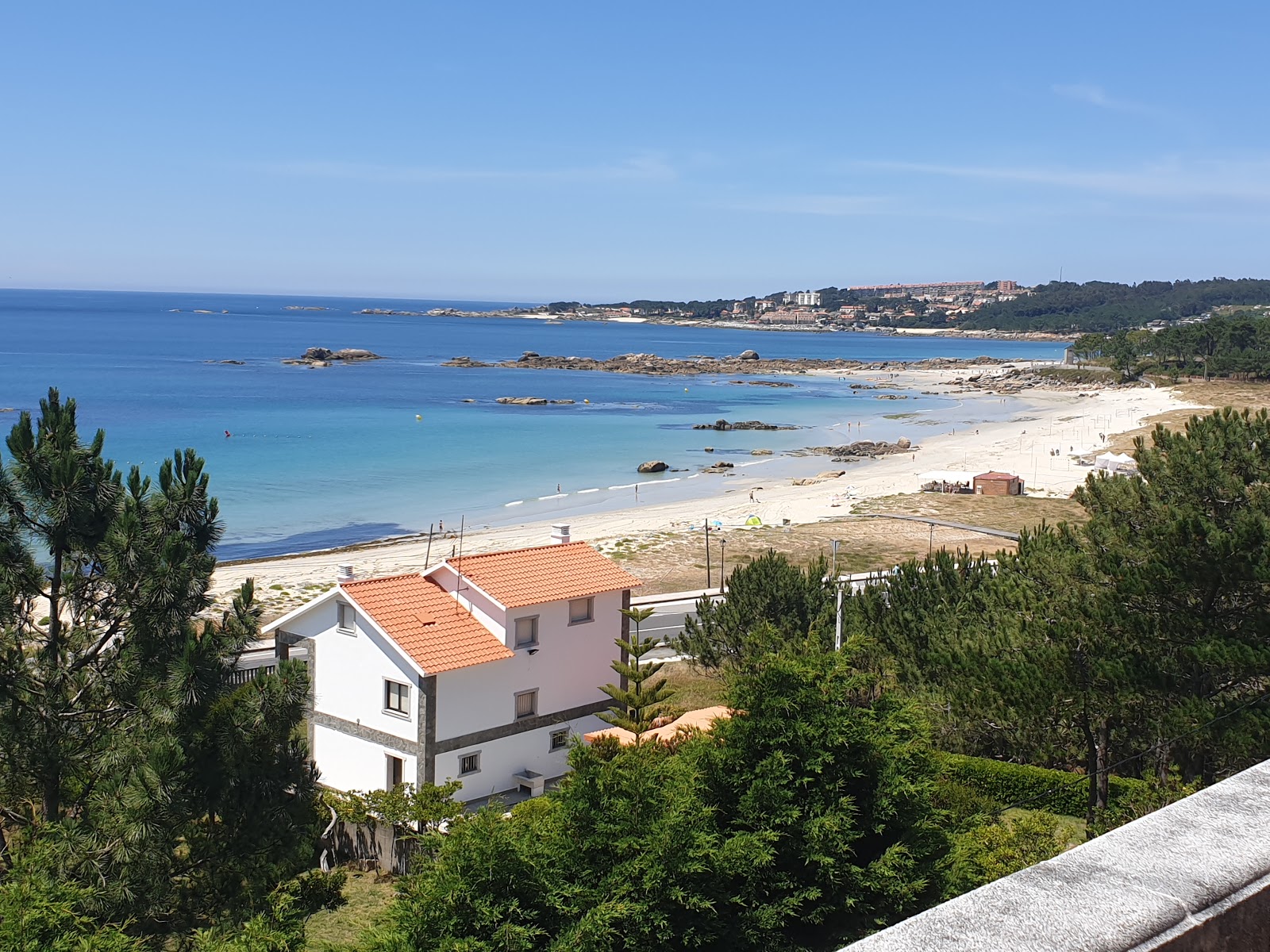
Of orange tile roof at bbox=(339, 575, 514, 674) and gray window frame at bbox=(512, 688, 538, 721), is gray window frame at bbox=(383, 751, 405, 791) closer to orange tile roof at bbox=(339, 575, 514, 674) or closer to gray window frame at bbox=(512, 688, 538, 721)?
orange tile roof at bbox=(339, 575, 514, 674)

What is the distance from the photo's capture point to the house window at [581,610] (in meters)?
24.4

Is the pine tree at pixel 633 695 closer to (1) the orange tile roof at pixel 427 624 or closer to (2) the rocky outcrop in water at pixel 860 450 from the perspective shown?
(1) the orange tile roof at pixel 427 624

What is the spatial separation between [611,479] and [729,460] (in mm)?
12066

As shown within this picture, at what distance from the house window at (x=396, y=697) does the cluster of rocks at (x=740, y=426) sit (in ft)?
259

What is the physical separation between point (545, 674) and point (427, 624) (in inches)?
108

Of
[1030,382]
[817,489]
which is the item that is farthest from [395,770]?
[1030,382]

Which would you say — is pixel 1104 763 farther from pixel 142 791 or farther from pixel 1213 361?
pixel 1213 361

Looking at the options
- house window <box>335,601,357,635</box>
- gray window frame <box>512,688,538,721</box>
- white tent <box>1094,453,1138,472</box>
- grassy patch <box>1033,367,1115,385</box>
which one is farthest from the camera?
grassy patch <box>1033,367,1115,385</box>

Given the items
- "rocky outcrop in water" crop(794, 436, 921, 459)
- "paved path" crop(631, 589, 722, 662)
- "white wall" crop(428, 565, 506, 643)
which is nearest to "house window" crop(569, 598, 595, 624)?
"white wall" crop(428, 565, 506, 643)

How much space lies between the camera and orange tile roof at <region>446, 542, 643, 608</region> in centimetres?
2328

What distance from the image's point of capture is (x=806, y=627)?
2714cm

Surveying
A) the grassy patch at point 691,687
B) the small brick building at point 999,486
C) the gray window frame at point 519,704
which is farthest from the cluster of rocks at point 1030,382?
the gray window frame at point 519,704

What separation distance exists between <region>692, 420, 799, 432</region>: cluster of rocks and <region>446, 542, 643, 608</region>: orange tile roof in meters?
74.6

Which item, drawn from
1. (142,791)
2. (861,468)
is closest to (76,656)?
(142,791)
